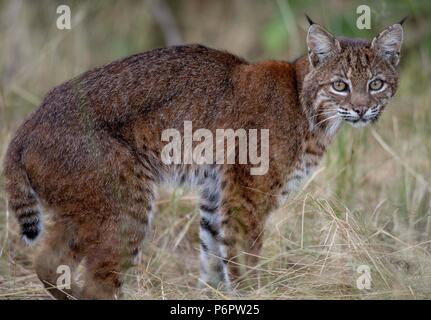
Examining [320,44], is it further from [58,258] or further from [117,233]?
[58,258]

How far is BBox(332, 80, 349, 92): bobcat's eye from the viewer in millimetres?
6211

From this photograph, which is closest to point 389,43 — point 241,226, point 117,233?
point 241,226

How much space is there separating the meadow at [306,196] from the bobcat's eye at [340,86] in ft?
2.52

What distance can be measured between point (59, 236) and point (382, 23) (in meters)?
6.03

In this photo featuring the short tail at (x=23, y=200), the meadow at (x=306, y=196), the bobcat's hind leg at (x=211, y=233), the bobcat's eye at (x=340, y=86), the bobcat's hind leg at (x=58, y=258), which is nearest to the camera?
the bobcat's hind leg at (x=58, y=258)

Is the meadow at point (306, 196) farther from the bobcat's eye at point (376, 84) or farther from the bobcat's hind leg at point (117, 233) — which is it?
the bobcat's eye at point (376, 84)

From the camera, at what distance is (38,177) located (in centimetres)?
573

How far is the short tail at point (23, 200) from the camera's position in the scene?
5.77 m

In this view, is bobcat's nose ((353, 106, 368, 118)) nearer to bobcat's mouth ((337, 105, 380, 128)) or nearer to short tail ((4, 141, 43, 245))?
bobcat's mouth ((337, 105, 380, 128))

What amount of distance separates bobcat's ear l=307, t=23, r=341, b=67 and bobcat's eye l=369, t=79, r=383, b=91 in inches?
13.3

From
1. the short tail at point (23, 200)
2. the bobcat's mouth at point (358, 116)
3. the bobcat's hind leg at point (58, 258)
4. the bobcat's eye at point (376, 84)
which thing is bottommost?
the bobcat's hind leg at point (58, 258)

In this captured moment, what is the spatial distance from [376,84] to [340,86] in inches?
10.0

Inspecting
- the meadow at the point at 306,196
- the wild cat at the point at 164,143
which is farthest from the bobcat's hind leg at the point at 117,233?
the meadow at the point at 306,196
